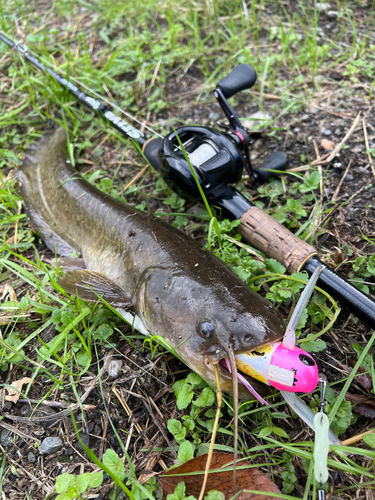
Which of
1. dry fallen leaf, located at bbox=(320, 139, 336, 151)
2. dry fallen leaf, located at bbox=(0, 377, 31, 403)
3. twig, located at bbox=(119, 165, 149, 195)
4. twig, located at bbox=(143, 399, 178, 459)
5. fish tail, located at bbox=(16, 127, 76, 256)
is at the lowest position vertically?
twig, located at bbox=(143, 399, 178, 459)

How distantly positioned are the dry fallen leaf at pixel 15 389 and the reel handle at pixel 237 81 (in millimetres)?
2569

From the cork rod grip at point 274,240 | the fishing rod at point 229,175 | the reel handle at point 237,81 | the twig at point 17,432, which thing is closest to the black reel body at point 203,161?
the fishing rod at point 229,175

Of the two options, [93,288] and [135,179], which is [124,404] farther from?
[135,179]

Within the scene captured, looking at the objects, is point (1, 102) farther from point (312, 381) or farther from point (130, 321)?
point (312, 381)

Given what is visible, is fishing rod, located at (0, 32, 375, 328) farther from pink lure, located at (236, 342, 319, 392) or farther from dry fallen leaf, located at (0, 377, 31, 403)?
dry fallen leaf, located at (0, 377, 31, 403)

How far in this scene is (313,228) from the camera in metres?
2.72

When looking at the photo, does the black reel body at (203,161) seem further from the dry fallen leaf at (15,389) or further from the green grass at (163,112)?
the dry fallen leaf at (15,389)

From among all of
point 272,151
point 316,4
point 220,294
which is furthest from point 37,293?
point 316,4

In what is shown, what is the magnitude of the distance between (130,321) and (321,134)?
2400mm

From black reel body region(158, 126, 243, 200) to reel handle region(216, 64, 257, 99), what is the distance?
45 cm

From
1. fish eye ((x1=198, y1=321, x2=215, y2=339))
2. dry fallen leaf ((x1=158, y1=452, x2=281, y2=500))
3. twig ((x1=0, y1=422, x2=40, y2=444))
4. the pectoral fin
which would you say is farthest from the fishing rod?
twig ((x1=0, y1=422, x2=40, y2=444))

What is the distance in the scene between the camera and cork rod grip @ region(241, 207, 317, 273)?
235cm

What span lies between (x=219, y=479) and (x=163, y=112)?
3428 mm

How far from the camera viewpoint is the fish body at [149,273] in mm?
1933
